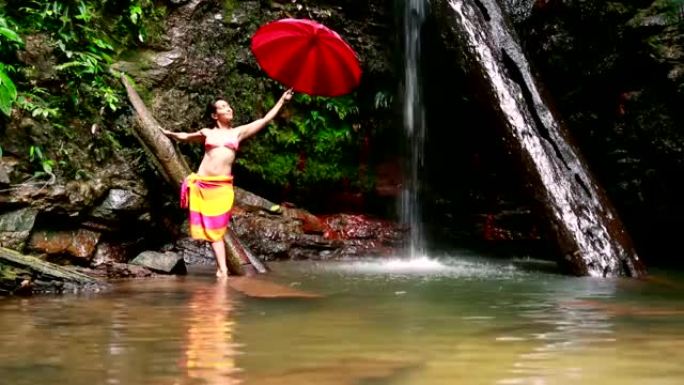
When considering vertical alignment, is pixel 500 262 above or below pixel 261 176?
below

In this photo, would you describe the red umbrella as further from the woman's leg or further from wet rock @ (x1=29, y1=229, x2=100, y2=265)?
wet rock @ (x1=29, y1=229, x2=100, y2=265)

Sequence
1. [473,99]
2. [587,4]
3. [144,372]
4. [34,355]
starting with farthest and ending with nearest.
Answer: [587,4] → [473,99] → [34,355] → [144,372]

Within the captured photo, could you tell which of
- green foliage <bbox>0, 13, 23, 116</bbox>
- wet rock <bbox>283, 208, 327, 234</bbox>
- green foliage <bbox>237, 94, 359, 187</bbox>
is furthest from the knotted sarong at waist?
green foliage <bbox>237, 94, 359, 187</bbox>

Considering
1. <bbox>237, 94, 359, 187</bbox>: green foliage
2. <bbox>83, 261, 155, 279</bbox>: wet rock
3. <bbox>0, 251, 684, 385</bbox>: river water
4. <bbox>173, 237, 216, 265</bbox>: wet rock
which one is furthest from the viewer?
<bbox>237, 94, 359, 187</bbox>: green foliage

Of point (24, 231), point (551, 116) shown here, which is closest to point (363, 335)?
point (24, 231)

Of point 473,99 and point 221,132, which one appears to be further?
point 473,99

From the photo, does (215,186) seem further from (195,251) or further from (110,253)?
(195,251)

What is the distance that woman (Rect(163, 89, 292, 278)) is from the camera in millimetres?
6715

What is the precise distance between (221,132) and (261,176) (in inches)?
104

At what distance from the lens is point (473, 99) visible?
25.5 ft

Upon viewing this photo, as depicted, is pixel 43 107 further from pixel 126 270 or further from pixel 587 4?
pixel 587 4

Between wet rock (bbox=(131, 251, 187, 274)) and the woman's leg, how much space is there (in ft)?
1.58

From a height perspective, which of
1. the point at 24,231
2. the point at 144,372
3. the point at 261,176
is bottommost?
the point at 144,372

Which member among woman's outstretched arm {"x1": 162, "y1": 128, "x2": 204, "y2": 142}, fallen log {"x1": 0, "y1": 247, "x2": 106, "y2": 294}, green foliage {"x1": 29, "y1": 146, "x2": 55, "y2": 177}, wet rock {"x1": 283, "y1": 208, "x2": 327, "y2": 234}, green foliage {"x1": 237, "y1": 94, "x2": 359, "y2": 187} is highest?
green foliage {"x1": 237, "y1": 94, "x2": 359, "y2": 187}
